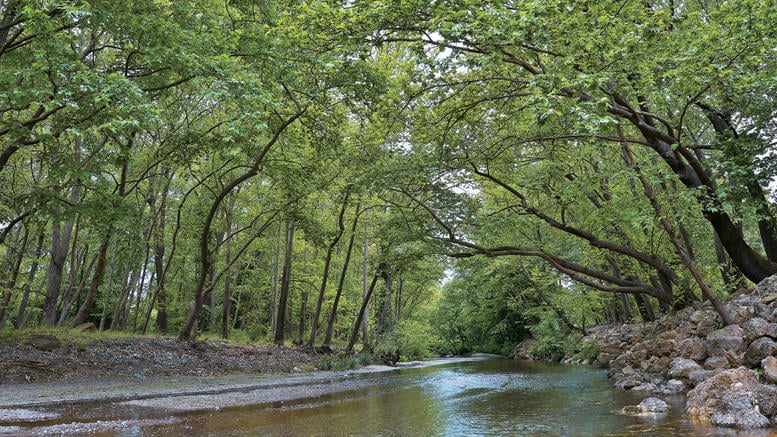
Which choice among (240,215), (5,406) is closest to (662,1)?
(5,406)

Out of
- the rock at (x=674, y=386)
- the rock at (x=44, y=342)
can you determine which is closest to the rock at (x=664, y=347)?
the rock at (x=674, y=386)

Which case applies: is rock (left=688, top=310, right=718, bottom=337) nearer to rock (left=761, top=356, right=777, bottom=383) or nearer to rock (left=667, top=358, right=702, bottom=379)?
rock (left=667, top=358, right=702, bottom=379)

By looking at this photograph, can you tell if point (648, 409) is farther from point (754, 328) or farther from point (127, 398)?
point (127, 398)

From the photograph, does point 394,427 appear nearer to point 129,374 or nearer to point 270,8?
point 129,374

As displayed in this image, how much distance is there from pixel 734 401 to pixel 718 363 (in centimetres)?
387

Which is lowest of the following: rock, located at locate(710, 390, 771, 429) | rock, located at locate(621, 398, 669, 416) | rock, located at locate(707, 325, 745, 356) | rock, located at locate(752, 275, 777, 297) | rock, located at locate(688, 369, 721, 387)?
rock, located at locate(621, 398, 669, 416)

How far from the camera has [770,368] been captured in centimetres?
813

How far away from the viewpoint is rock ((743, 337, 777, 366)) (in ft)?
29.1

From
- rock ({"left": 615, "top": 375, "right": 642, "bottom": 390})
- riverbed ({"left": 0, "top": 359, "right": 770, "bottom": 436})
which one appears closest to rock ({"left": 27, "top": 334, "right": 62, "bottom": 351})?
riverbed ({"left": 0, "top": 359, "right": 770, "bottom": 436})

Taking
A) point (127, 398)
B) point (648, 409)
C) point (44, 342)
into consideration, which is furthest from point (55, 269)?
point (648, 409)

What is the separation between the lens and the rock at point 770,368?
7975 mm

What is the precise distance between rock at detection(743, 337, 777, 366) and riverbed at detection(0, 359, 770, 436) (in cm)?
165

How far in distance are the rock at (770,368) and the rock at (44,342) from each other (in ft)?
53.4

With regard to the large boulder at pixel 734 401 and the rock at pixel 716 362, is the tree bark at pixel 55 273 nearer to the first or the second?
the large boulder at pixel 734 401
